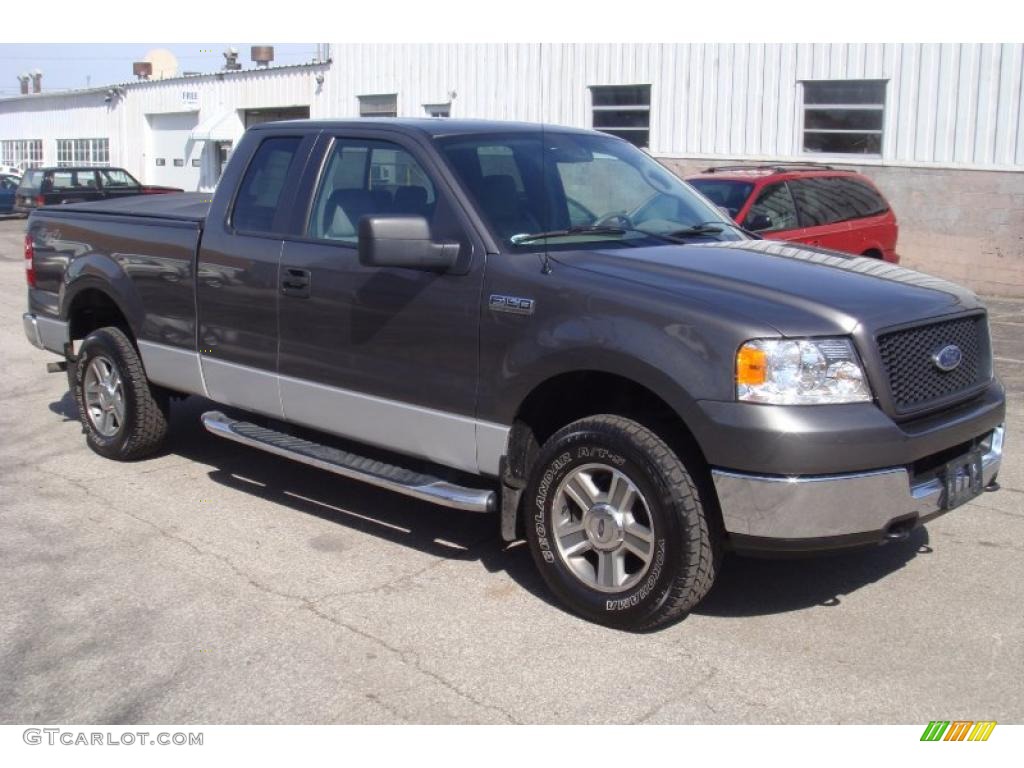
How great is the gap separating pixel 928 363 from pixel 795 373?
2.31 ft

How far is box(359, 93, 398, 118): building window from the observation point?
83.2 feet

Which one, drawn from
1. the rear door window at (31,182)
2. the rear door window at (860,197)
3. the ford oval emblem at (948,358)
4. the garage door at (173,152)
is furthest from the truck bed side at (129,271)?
the garage door at (173,152)

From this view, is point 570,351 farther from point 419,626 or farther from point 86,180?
point 86,180

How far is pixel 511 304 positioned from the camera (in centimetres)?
479

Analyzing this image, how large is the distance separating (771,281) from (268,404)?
2.79 meters

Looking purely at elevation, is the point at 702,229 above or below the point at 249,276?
above

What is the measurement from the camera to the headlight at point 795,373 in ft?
13.5

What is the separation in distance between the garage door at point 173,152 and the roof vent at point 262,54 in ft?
10.5

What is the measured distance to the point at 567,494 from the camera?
4.74 metres

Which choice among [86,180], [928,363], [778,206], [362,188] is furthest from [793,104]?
[86,180]

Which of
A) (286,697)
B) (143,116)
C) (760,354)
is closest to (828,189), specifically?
(760,354)

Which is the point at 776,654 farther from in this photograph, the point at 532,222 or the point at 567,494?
the point at 532,222

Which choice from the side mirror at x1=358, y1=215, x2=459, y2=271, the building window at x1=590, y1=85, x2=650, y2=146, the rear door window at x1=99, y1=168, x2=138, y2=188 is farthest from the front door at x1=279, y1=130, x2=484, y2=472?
the rear door window at x1=99, y1=168, x2=138, y2=188
